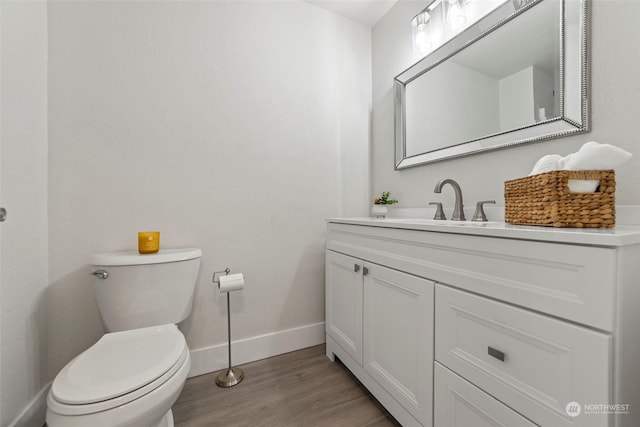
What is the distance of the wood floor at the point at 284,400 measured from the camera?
3.64ft

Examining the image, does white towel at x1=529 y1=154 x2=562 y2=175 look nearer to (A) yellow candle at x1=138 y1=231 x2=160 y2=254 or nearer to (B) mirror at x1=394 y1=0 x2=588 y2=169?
(B) mirror at x1=394 y1=0 x2=588 y2=169

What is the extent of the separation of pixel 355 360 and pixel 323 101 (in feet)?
5.31

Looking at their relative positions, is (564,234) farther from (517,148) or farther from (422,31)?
(422,31)

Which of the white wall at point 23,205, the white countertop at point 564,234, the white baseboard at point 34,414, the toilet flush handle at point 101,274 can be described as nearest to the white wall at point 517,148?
the white countertop at point 564,234

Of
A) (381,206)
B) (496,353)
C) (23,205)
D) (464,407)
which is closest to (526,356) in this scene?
(496,353)

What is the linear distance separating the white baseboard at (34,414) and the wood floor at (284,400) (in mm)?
507

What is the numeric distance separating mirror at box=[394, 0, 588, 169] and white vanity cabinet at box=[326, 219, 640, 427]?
1.80 feet

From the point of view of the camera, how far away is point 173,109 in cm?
138

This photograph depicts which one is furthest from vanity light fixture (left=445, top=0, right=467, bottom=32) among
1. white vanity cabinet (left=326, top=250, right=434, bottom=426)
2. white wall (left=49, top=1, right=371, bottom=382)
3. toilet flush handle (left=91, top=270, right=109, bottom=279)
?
toilet flush handle (left=91, top=270, right=109, bottom=279)

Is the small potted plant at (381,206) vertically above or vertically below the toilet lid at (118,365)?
above

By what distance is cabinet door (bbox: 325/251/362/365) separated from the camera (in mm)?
1253

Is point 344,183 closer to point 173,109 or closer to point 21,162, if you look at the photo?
point 173,109

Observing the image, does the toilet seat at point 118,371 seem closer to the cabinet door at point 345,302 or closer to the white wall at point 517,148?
the cabinet door at point 345,302

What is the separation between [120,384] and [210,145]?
115 cm
